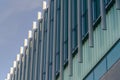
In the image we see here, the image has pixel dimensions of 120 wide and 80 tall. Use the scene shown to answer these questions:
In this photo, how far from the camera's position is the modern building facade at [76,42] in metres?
22.1

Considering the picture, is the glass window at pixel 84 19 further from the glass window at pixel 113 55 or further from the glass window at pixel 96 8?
the glass window at pixel 113 55

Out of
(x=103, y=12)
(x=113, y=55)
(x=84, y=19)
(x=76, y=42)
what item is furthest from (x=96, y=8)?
(x=113, y=55)

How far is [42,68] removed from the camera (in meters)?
31.2

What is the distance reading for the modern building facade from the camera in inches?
869

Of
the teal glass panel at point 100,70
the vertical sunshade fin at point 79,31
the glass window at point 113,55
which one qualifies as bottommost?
the teal glass panel at point 100,70

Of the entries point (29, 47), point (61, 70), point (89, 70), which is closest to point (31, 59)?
point (29, 47)

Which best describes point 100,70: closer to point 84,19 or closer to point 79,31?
point 79,31

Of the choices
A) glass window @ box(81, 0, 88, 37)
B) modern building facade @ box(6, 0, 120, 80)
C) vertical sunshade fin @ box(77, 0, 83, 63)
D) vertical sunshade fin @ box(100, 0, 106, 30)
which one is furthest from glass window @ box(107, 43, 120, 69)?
glass window @ box(81, 0, 88, 37)

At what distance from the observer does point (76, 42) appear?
1012 inches

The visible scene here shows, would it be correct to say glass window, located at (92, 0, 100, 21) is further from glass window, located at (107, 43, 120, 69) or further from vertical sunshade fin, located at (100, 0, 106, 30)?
glass window, located at (107, 43, 120, 69)

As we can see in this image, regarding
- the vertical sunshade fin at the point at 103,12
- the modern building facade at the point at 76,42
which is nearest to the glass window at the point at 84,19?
the modern building facade at the point at 76,42

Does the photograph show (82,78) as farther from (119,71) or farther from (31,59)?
Result: (31,59)

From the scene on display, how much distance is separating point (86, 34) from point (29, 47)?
476 inches

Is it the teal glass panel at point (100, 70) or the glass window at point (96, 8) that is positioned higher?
the glass window at point (96, 8)
